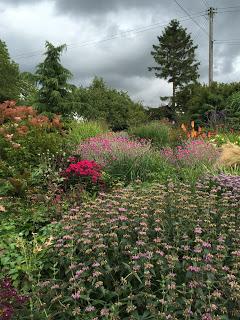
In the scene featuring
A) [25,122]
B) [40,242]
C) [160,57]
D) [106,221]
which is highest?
[160,57]

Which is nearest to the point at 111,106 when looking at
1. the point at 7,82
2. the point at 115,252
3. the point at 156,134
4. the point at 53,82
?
the point at 7,82

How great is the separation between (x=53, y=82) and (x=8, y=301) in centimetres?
2449

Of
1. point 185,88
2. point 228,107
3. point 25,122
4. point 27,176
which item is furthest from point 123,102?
point 27,176

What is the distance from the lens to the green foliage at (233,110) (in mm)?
17427

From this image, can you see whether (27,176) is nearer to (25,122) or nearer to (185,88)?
(25,122)

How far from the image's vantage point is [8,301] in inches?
145

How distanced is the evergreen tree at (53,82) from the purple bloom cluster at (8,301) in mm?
23956

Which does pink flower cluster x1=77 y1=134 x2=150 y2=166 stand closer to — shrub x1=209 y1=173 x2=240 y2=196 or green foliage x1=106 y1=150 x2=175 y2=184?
green foliage x1=106 y1=150 x2=175 y2=184

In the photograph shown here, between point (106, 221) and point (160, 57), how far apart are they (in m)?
43.4

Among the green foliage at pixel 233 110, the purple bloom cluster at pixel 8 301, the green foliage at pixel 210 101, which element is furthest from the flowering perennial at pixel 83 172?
the green foliage at pixel 210 101

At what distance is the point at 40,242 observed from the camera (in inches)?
209

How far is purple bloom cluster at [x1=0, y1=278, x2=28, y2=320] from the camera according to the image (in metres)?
3.43

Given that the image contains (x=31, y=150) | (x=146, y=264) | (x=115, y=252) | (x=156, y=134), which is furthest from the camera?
(x=156, y=134)

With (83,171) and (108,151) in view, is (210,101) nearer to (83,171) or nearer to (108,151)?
(108,151)
